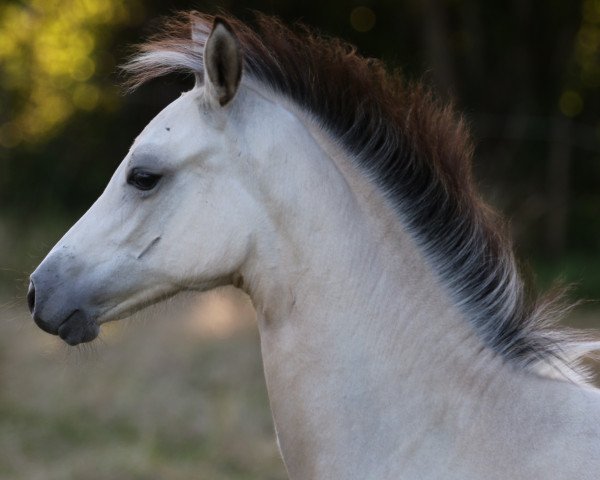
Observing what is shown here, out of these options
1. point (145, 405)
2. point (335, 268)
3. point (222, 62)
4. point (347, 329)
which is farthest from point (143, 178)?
point (145, 405)

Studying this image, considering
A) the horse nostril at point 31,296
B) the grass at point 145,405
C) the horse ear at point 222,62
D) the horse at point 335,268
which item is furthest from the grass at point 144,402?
the horse ear at point 222,62

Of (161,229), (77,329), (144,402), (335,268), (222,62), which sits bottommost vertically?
(144,402)

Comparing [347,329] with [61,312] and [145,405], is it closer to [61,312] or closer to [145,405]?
[61,312]

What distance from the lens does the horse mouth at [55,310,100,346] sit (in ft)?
8.80

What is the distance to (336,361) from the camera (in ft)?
8.39

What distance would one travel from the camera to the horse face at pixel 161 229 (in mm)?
2604

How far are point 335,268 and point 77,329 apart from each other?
0.76 m

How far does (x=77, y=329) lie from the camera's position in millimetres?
2693

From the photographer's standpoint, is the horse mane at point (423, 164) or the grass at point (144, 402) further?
the grass at point (144, 402)

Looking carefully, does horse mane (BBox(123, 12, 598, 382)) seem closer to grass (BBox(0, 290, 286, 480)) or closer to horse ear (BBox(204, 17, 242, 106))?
Result: horse ear (BBox(204, 17, 242, 106))

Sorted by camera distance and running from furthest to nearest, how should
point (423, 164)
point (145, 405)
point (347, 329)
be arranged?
point (145, 405), point (423, 164), point (347, 329)

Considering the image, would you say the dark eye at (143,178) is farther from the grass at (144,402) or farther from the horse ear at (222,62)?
the grass at (144,402)

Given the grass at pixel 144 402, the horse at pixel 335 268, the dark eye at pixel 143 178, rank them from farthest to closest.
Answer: the grass at pixel 144 402 → the dark eye at pixel 143 178 → the horse at pixel 335 268

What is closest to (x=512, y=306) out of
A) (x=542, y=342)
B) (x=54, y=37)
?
(x=542, y=342)
